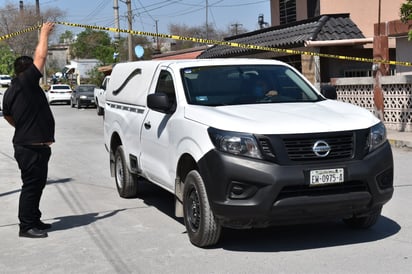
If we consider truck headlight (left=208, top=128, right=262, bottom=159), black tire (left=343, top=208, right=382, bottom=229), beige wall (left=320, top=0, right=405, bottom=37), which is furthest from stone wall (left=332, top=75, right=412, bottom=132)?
truck headlight (left=208, top=128, right=262, bottom=159)

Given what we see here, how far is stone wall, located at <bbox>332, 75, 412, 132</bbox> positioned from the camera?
48.8ft

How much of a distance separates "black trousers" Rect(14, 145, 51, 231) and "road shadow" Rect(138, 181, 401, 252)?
6.74 ft

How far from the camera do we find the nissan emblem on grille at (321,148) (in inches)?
204

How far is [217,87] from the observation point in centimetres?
640

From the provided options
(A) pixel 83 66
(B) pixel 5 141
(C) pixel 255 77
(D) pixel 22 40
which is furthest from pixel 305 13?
(D) pixel 22 40

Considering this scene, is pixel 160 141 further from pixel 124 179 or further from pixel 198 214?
pixel 124 179

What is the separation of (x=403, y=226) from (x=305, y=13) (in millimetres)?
17591

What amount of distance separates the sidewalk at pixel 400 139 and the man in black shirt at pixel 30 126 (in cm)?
906

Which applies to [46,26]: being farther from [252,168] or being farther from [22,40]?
[22,40]

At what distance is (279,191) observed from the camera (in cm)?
506

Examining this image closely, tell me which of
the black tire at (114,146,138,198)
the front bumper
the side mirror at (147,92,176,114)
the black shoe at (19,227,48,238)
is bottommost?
the black shoe at (19,227,48,238)

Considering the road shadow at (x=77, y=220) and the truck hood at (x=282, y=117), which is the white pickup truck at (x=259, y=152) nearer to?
the truck hood at (x=282, y=117)

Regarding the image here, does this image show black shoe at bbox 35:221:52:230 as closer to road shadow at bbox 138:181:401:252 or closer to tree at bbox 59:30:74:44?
road shadow at bbox 138:181:401:252

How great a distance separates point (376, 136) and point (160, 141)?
2.33 metres
